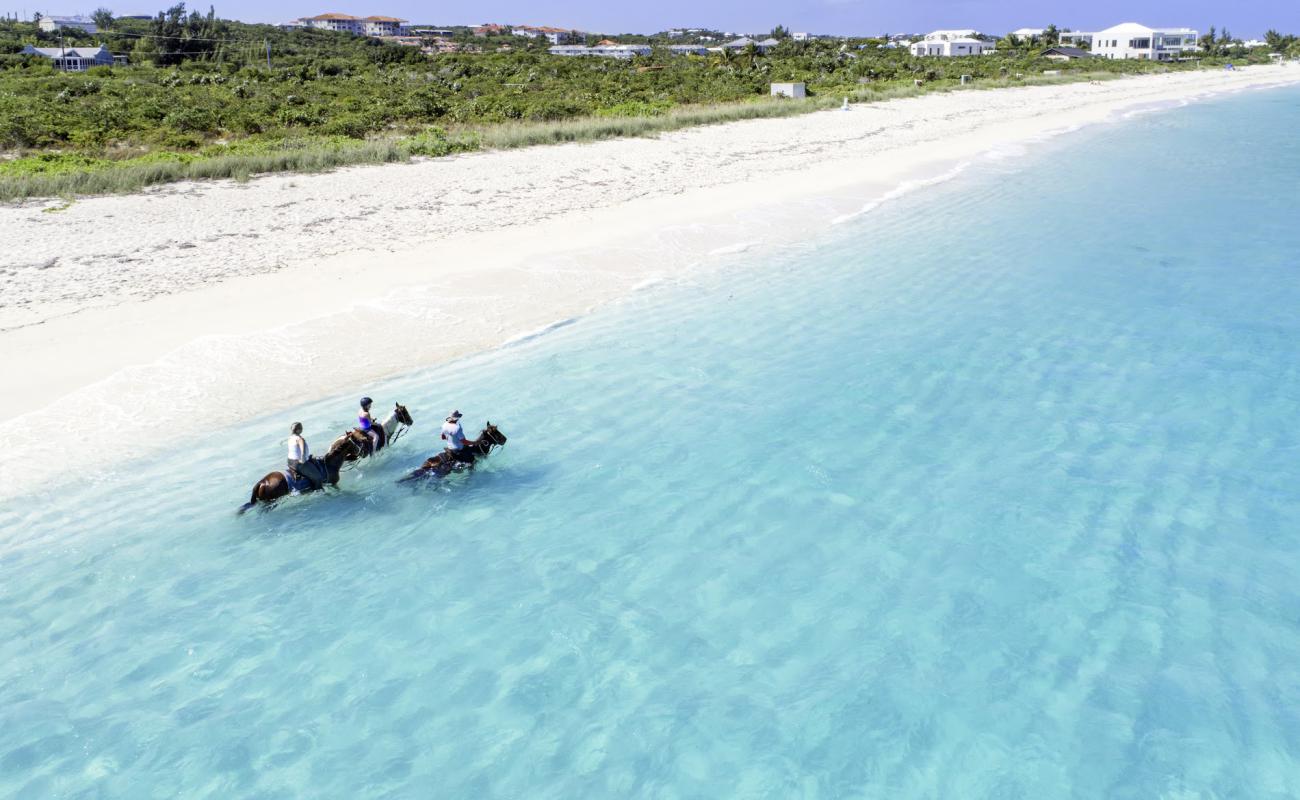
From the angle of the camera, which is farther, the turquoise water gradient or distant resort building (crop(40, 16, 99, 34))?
distant resort building (crop(40, 16, 99, 34))

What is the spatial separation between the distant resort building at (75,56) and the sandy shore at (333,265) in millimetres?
55010

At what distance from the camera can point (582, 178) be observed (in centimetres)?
3250

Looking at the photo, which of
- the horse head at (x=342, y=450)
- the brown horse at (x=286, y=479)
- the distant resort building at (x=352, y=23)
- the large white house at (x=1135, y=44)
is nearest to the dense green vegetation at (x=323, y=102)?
the brown horse at (x=286, y=479)

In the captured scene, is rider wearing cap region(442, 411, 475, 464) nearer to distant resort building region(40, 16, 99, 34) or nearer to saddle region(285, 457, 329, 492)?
saddle region(285, 457, 329, 492)

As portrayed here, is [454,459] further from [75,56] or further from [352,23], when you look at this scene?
[352,23]

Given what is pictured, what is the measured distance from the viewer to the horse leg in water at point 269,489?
431 inches

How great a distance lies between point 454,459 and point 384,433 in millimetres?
1156

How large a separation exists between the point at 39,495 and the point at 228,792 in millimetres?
6544

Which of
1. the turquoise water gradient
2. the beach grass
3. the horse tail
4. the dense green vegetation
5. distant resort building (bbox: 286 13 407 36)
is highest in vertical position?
distant resort building (bbox: 286 13 407 36)

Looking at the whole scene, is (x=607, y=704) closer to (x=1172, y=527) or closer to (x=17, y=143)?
(x=1172, y=527)

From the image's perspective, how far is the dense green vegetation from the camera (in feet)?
104

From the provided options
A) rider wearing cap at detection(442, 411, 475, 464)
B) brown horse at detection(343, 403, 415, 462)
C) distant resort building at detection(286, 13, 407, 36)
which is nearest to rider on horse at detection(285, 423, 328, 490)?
brown horse at detection(343, 403, 415, 462)

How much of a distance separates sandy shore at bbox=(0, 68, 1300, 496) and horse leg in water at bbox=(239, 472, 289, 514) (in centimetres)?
288

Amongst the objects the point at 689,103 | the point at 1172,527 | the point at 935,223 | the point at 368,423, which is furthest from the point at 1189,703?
the point at 689,103
